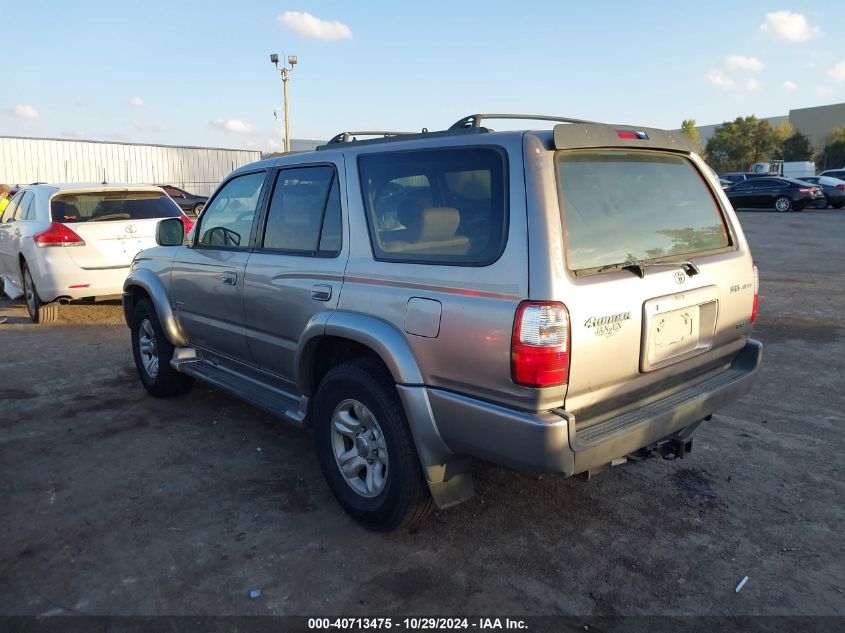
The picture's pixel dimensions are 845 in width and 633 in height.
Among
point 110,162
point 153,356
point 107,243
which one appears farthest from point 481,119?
point 110,162

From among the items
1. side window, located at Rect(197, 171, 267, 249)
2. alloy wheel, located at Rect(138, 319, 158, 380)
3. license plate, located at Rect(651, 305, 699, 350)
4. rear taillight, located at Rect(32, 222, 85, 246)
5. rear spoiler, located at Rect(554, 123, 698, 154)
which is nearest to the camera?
rear spoiler, located at Rect(554, 123, 698, 154)

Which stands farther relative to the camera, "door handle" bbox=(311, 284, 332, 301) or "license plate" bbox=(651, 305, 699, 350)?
"door handle" bbox=(311, 284, 332, 301)

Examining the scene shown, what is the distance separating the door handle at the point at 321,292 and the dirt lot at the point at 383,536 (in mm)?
1152

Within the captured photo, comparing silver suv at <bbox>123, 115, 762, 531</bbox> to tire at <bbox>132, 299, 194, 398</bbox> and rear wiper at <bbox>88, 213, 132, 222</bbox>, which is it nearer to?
tire at <bbox>132, 299, 194, 398</bbox>

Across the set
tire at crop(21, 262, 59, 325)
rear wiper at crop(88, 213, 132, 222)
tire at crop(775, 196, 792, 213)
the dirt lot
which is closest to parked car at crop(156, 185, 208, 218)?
tire at crop(21, 262, 59, 325)

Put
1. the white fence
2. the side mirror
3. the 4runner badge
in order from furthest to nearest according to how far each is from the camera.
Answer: the white fence → the side mirror → the 4runner badge

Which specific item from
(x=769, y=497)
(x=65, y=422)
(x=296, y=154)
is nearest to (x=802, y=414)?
(x=769, y=497)

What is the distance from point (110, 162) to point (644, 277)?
35.3 meters

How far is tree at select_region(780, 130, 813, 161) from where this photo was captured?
62.6 meters

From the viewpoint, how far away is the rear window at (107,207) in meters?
7.89

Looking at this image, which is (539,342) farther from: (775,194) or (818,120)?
(818,120)

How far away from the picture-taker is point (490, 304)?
2.67 metres

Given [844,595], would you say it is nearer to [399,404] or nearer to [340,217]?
[399,404]

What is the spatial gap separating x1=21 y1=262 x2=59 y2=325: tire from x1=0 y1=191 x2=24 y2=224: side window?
1.07 metres
